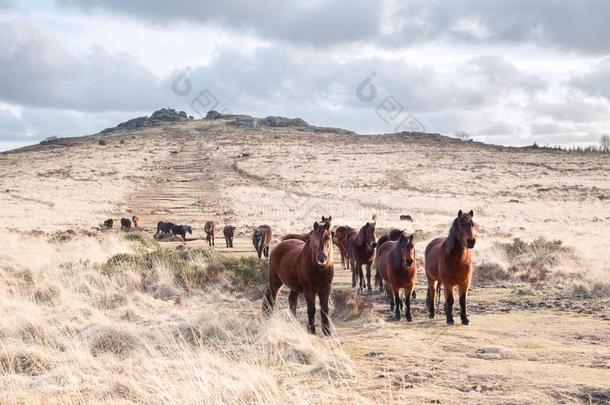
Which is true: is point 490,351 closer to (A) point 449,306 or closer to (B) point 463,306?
(B) point 463,306

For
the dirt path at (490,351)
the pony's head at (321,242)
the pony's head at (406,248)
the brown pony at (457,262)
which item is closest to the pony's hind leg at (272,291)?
the dirt path at (490,351)

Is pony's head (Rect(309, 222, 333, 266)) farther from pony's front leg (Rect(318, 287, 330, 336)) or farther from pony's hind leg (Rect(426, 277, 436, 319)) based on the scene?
pony's hind leg (Rect(426, 277, 436, 319))

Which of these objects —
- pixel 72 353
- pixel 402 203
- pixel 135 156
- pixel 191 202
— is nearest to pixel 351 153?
pixel 135 156

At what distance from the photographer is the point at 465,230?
10828 millimetres

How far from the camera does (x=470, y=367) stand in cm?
747

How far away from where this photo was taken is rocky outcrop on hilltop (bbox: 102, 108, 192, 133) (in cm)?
14375

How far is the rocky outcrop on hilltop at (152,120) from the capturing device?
14375 cm

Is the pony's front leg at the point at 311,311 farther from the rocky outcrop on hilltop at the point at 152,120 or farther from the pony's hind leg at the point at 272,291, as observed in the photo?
the rocky outcrop on hilltop at the point at 152,120

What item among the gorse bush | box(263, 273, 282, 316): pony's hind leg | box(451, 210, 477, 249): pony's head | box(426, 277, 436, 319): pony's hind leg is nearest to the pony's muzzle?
box(263, 273, 282, 316): pony's hind leg

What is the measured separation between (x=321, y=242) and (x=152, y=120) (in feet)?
476

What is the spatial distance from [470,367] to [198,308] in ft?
20.6

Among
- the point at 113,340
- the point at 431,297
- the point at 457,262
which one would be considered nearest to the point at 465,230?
the point at 457,262

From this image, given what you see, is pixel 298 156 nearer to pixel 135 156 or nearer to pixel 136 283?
pixel 135 156

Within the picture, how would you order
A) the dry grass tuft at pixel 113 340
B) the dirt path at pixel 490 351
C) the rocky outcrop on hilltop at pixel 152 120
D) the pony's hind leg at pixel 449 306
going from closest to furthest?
the dirt path at pixel 490 351
the dry grass tuft at pixel 113 340
the pony's hind leg at pixel 449 306
the rocky outcrop on hilltop at pixel 152 120
